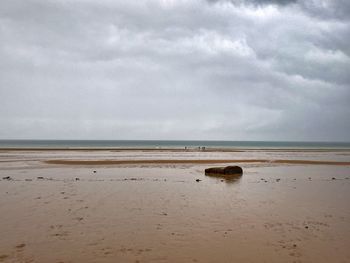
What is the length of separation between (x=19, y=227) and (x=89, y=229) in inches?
85.5

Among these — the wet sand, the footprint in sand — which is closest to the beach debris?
the wet sand

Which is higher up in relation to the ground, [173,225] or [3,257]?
[3,257]

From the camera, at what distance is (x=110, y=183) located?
63.0ft

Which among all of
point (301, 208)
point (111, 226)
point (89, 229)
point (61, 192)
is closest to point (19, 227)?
point (89, 229)

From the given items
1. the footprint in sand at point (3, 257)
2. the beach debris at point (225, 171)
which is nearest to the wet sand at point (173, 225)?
the footprint in sand at point (3, 257)

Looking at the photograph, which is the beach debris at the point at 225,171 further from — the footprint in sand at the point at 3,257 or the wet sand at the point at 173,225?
the footprint in sand at the point at 3,257

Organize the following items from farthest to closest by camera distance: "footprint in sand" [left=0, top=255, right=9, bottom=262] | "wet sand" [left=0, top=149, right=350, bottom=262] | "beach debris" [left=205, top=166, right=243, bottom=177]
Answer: "beach debris" [left=205, top=166, right=243, bottom=177] < "wet sand" [left=0, top=149, right=350, bottom=262] < "footprint in sand" [left=0, top=255, right=9, bottom=262]

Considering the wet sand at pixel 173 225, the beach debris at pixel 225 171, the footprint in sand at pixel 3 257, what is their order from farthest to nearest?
the beach debris at pixel 225 171, the wet sand at pixel 173 225, the footprint in sand at pixel 3 257

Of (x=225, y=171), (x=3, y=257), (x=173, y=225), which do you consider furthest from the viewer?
(x=225, y=171)

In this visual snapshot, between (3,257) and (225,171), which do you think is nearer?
(3,257)

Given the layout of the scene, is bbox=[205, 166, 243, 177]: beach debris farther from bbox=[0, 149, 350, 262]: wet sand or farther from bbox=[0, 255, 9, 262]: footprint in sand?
bbox=[0, 255, 9, 262]: footprint in sand

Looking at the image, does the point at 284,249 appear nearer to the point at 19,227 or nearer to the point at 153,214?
the point at 153,214

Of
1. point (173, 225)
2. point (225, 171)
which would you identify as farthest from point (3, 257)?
point (225, 171)

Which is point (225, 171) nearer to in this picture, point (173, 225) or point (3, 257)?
point (173, 225)
